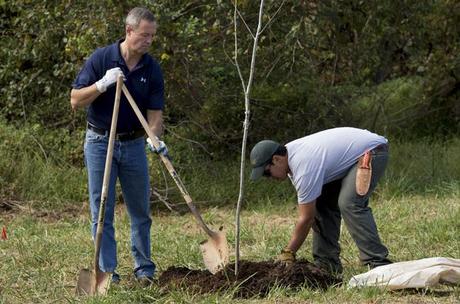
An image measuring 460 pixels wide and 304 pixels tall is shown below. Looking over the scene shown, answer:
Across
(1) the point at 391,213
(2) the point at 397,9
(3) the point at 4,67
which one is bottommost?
(1) the point at 391,213

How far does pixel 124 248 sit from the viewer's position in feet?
25.3

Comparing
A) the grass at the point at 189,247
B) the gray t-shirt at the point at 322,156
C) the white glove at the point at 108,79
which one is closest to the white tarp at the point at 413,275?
the grass at the point at 189,247

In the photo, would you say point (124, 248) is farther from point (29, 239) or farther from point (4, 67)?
point (4, 67)

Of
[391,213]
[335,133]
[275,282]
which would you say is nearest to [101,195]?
[275,282]

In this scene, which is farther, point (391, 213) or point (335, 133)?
point (391, 213)

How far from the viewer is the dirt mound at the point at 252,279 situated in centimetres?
577

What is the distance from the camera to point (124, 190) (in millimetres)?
6250

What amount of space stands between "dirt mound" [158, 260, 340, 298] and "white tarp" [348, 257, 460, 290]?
0.81 feet

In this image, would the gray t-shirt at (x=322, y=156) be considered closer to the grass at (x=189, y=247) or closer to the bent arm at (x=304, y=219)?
the bent arm at (x=304, y=219)

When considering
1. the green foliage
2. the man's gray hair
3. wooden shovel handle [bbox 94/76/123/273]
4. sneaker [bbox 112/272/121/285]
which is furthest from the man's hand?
the green foliage

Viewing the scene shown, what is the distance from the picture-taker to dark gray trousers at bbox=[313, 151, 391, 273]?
638cm

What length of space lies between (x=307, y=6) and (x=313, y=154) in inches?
203

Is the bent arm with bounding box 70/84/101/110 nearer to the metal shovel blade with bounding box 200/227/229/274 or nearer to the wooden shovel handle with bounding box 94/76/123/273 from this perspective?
the wooden shovel handle with bounding box 94/76/123/273

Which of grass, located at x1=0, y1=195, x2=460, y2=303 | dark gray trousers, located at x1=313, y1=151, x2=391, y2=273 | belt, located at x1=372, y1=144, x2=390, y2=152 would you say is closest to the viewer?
grass, located at x1=0, y1=195, x2=460, y2=303
